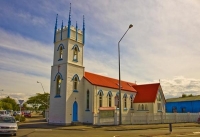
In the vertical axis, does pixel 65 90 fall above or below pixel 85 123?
above

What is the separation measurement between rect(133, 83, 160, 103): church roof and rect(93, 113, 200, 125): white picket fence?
16.7 ft

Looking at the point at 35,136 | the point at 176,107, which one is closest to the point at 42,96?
the point at 176,107

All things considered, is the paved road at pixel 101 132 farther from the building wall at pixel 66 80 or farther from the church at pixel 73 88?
the building wall at pixel 66 80

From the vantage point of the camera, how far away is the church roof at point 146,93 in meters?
38.6

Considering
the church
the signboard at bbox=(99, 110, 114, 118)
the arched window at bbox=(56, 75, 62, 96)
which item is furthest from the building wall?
the signboard at bbox=(99, 110, 114, 118)

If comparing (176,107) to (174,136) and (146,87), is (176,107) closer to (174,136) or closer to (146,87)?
(146,87)

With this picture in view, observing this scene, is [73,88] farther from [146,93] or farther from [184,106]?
[184,106]

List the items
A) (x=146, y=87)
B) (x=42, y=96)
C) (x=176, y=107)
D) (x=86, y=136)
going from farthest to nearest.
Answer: (x=42, y=96), (x=176, y=107), (x=146, y=87), (x=86, y=136)

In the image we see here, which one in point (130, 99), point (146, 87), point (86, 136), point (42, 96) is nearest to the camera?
point (86, 136)

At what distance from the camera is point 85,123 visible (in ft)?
94.9

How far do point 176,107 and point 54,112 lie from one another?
37575mm

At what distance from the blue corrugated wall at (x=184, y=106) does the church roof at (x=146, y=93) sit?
16213 mm

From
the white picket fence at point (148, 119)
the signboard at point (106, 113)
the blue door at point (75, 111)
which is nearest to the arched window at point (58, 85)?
the blue door at point (75, 111)

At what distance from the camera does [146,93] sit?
40.3 m
